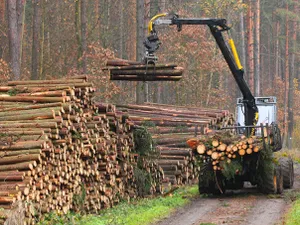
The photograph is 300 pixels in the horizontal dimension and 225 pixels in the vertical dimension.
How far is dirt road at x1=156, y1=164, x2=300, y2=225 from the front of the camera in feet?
46.8

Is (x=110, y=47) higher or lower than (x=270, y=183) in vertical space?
higher

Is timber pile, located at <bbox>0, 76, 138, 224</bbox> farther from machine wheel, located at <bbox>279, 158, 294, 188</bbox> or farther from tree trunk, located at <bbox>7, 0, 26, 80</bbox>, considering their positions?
tree trunk, located at <bbox>7, 0, 26, 80</bbox>

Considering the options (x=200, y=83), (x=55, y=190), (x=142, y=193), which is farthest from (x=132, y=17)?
(x=55, y=190)

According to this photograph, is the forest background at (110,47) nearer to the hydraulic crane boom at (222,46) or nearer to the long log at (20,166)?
the hydraulic crane boom at (222,46)

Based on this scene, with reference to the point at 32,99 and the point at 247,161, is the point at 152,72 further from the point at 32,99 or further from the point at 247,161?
the point at 32,99

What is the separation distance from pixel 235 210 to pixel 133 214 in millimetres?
2551

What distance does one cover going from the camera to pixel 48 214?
540 inches

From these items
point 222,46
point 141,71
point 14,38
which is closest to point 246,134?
point 222,46

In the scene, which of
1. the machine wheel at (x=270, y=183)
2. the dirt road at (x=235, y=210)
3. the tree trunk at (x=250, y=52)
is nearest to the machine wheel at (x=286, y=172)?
the dirt road at (x=235, y=210)

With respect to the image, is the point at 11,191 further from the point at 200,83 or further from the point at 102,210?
the point at 200,83

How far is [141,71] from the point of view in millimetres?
18656

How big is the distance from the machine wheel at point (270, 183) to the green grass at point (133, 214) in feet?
6.85

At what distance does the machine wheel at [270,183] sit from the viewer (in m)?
18.4

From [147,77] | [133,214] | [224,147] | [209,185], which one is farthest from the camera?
[209,185]
